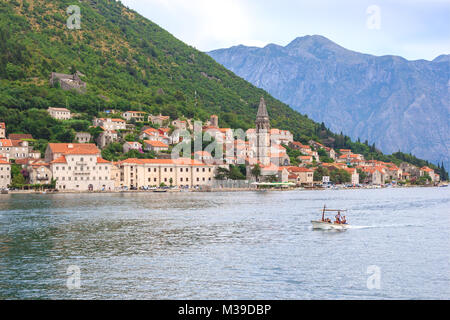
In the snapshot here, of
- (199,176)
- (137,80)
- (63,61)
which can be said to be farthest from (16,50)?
(199,176)

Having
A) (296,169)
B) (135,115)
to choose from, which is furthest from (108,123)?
(296,169)

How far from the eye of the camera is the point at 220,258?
103 ft

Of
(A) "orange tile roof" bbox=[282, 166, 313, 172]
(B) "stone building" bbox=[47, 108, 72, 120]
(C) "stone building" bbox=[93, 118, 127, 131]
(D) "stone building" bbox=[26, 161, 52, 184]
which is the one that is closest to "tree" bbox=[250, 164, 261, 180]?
(A) "orange tile roof" bbox=[282, 166, 313, 172]

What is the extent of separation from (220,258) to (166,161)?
89.7 m

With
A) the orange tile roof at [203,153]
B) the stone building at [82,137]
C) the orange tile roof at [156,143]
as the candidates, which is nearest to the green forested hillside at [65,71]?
the stone building at [82,137]

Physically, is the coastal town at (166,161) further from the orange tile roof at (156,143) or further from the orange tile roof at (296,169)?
the orange tile roof at (296,169)

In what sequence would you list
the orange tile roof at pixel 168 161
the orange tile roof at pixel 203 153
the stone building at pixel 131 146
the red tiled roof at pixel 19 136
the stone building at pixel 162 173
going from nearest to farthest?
the stone building at pixel 162 173 → the orange tile roof at pixel 168 161 → the red tiled roof at pixel 19 136 → the stone building at pixel 131 146 → the orange tile roof at pixel 203 153

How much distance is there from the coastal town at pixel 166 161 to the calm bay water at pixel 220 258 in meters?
55.3

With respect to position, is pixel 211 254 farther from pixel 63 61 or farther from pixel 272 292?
pixel 63 61

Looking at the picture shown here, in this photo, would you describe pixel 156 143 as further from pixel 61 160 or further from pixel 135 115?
pixel 61 160

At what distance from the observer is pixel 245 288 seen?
2450 centimetres

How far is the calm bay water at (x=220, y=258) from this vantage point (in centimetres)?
2423

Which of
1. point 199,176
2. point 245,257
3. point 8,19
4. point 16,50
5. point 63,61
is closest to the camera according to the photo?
point 245,257

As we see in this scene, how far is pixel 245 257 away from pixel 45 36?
537 ft
